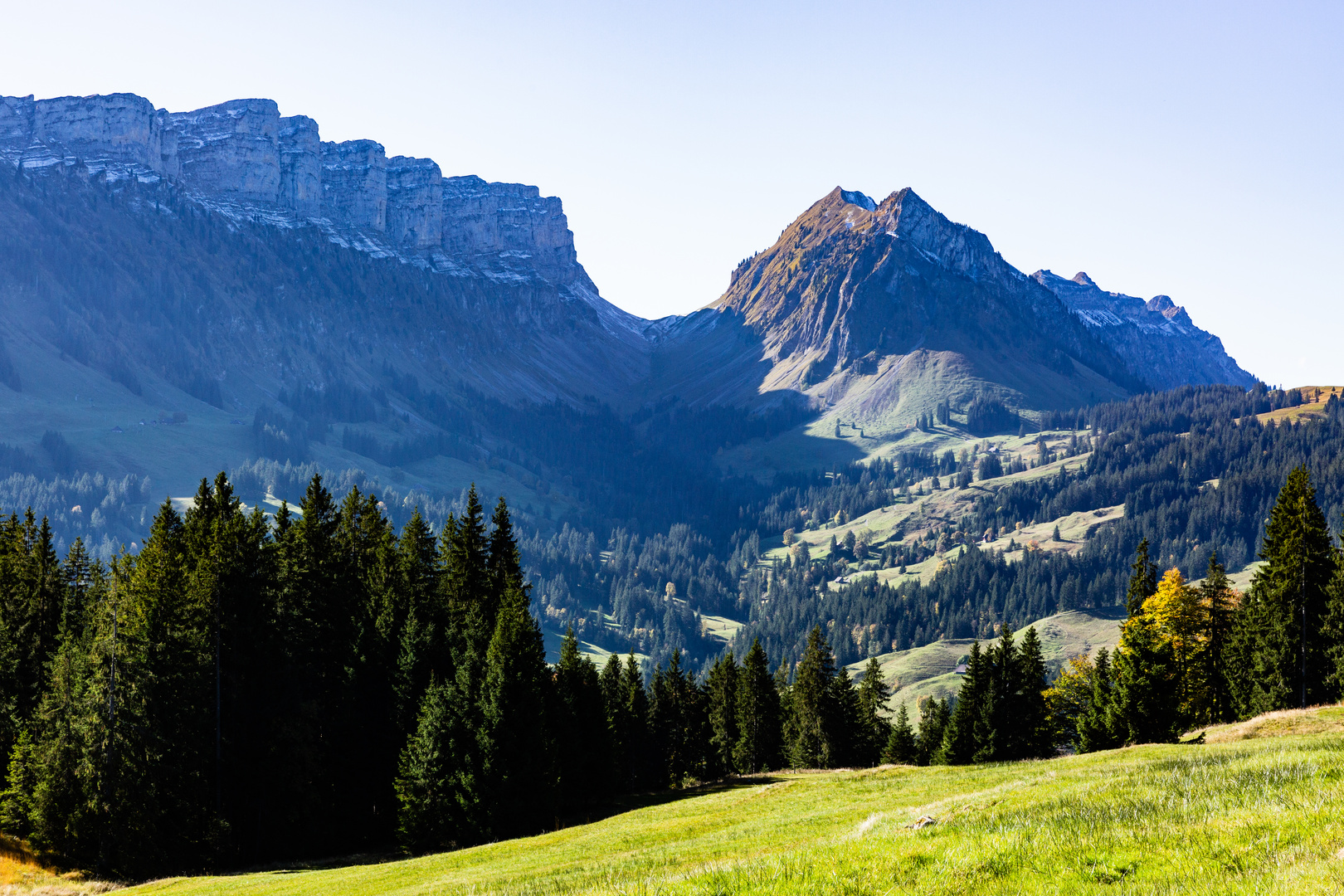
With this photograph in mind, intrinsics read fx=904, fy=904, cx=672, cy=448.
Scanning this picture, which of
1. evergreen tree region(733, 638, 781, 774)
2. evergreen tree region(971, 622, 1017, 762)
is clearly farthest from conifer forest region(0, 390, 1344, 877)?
evergreen tree region(733, 638, 781, 774)

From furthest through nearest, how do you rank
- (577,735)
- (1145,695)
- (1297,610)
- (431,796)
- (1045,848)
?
(577,735), (1145,695), (1297,610), (431,796), (1045,848)

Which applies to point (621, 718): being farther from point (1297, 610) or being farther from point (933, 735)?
point (1297, 610)

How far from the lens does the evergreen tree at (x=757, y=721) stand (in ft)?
313

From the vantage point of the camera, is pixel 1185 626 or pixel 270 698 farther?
pixel 1185 626

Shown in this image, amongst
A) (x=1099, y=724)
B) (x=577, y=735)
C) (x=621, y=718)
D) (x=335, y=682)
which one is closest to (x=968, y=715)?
(x=1099, y=724)

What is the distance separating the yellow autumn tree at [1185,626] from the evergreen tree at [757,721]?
38.1 meters

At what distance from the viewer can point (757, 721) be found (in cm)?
9538

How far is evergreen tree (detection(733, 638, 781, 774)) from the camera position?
313 ft

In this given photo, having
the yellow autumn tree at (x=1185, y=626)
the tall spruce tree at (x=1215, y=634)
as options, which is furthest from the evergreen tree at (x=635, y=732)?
the tall spruce tree at (x=1215, y=634)

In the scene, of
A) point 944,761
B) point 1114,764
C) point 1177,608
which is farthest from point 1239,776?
point 944,761

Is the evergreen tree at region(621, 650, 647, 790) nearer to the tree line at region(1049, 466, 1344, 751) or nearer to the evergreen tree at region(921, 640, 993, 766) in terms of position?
the evergreen tree at region(921, 640, 993, 766)

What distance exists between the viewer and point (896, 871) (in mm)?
14070

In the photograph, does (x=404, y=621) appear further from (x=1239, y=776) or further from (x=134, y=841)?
(x=1239, y=776)

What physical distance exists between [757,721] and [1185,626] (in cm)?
4173
